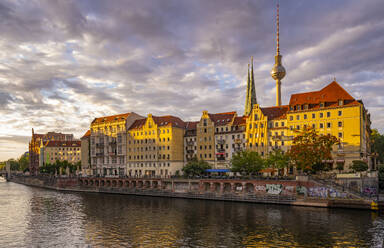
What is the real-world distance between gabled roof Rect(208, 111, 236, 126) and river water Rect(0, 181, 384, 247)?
47699mm

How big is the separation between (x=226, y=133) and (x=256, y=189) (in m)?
37.9

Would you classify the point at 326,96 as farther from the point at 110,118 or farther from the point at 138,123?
the point at 110,118

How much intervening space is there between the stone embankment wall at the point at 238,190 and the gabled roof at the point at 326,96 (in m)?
34.9

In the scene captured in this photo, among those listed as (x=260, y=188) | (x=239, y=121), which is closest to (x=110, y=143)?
(x=239, y=121)

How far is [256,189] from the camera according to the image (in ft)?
297

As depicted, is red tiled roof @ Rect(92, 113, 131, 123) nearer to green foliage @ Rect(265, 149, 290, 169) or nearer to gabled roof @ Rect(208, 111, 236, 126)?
gabled roof @ Rect(208, 111, 236, 126)

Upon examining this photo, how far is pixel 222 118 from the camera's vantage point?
131125mm

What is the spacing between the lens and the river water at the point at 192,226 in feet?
162

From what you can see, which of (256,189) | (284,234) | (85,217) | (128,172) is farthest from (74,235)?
(128,172)

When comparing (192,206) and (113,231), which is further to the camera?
(192,206)

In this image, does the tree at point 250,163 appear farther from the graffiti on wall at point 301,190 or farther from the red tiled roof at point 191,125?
the red tiled roof at point 191,125

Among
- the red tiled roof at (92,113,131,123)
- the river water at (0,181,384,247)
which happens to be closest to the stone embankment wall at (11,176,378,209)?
the river water at (0,181,384,247)

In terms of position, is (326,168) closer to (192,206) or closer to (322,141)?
(322,141)

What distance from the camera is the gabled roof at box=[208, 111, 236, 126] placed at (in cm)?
12825
